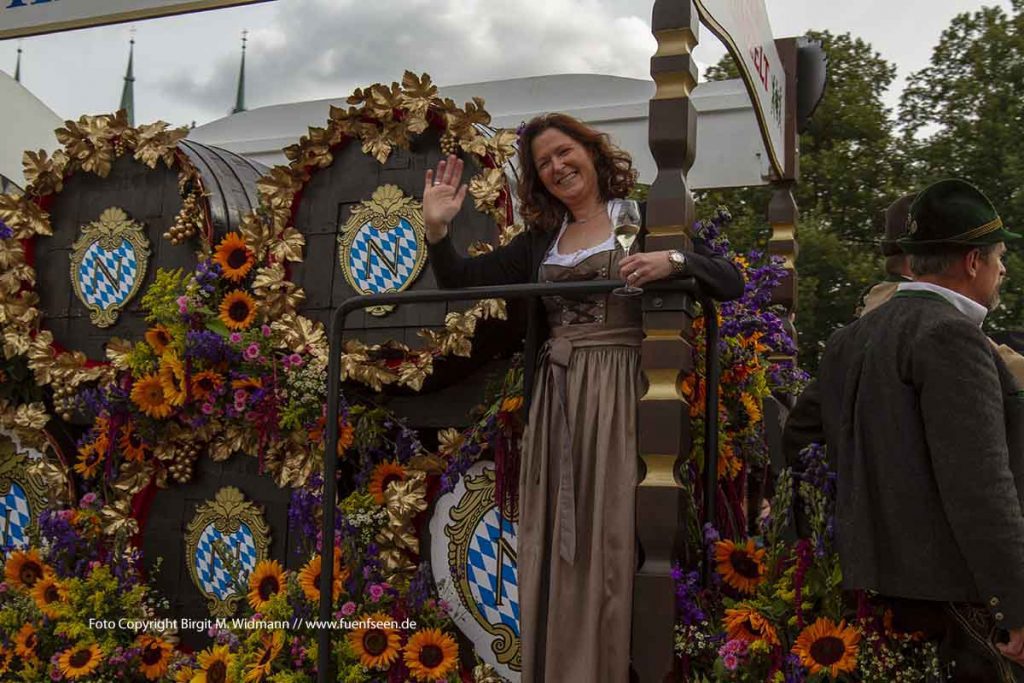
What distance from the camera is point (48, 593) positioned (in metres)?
4.55

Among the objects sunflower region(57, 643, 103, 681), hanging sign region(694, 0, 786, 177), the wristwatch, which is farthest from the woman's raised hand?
sunflower region(57, 643, 103, 681)

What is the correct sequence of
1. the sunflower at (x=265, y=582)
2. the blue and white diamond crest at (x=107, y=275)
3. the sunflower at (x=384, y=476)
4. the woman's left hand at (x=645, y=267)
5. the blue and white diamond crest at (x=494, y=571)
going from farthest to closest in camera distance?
the blue and white diamond crest at (x=107, y=275) → the sunflower at (x=265, y=582) → the sunflower at (x=384, y=476) → the blue and white diamond crest at (x=494, y=571) → the woman's left hand at (x=645, y=267)

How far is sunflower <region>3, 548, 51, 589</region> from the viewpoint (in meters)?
4.69

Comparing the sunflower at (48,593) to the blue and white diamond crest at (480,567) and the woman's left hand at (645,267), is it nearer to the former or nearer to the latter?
the blue and white diamond crest at (480,567)

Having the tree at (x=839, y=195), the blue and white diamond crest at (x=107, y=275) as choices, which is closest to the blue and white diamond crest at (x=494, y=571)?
the blue and white diamond crest at (x=107, y=275)

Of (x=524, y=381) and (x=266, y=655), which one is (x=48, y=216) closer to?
(x=266, y=655)

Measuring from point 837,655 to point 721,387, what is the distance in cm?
111

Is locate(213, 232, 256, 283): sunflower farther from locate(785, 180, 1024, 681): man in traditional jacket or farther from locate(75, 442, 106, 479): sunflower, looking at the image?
locate(785, 180, 1024, 681): man in traditional jacket

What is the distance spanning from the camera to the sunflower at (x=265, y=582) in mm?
4152

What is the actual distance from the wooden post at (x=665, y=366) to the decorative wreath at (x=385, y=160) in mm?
770

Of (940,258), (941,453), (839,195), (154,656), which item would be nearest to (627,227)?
(940,258)

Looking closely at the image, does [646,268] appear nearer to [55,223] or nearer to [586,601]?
[586,601]

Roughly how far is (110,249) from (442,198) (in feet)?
6.43

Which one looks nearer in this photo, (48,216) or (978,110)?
(48,216)
